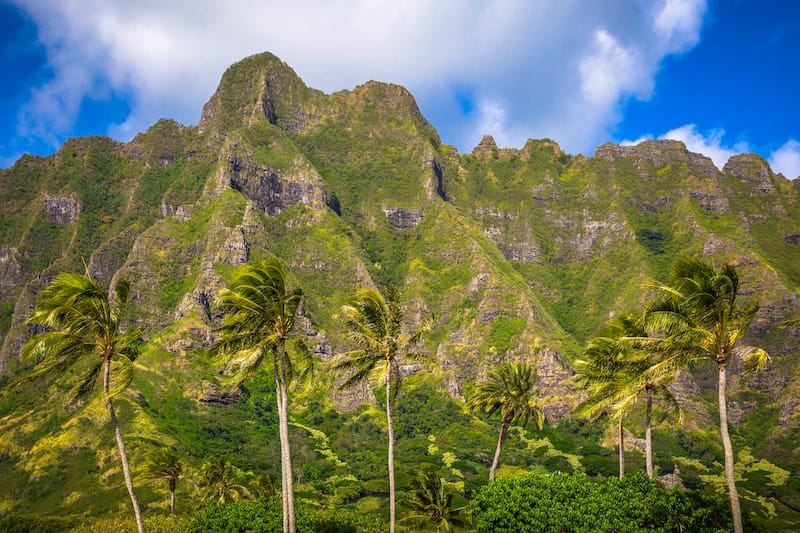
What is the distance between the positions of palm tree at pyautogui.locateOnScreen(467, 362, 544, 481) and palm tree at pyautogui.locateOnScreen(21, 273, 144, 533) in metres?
28.7

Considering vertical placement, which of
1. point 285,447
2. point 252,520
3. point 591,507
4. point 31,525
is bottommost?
point 31,525

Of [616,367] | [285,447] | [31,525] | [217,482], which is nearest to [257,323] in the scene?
[285,447]

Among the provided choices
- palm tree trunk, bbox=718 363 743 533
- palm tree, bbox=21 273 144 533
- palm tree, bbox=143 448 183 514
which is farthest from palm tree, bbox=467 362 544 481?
palm tree, bbox=143 448 183 514

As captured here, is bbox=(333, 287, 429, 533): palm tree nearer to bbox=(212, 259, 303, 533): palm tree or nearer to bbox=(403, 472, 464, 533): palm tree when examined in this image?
bbox=(212, 259, 303, 533): palm tree

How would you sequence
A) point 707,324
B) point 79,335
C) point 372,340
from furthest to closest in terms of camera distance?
point 372,340 < point 79,335 < point 707,324

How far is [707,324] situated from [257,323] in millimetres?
24106

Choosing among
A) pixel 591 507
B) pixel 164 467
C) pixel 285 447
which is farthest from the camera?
pixel 164 467

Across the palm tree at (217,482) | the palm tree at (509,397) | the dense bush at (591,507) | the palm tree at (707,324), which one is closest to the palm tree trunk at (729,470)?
the palm tree at (707,324)

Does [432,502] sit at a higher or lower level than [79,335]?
lower

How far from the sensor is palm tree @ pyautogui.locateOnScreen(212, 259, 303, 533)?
29.8 m

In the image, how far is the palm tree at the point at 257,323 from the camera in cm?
2980

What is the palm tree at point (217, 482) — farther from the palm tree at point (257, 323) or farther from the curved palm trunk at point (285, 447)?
the palm tree at point (257, 323)

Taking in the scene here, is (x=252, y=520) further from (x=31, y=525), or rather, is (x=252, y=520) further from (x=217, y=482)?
(x=217, y=482)

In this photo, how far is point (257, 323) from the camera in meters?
30.6
